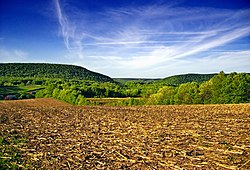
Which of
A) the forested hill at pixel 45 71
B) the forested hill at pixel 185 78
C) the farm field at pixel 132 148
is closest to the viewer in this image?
the farm field at pixel 132 148

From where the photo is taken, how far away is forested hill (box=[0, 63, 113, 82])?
127812 mm

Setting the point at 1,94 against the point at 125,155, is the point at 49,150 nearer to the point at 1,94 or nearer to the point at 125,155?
the point at 125,155

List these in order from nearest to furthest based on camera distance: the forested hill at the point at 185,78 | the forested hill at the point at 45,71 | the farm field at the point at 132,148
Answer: the farm field at the point at 132,148 → the forested hill at the point at 185,78 → the forested hill at the point at 45,71

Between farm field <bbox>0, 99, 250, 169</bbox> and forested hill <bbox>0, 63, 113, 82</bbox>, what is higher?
forested hill <bbox>0, 63, 113, 82</bbox>

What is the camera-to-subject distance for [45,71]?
5497 inches

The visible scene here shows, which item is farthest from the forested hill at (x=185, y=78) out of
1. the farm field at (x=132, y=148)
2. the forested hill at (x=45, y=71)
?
the farm field at (x=132, y=148)

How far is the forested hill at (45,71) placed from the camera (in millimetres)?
127812

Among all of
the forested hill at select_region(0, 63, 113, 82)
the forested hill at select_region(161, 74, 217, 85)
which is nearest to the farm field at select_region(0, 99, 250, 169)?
the forested hill at select_region(161, 74, 217, 85)

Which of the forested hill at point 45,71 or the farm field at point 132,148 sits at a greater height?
the forested hill at point 45,71

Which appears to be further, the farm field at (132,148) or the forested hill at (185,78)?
the forested hill at (185,78)

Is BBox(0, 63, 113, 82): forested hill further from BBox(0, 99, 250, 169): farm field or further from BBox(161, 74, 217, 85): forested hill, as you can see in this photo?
BBox(0, 99, 250, 169): farm field

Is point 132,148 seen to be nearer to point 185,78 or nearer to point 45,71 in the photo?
point 185,78

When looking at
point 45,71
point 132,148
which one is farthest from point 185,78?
point 132,148

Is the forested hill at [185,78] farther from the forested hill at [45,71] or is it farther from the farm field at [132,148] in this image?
the farm field at [132,148]
